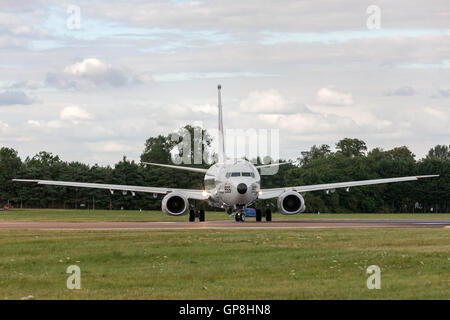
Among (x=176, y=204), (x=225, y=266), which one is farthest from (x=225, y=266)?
(x=176, y=204)

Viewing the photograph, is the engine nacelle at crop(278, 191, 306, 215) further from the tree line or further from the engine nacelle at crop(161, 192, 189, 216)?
the tree line

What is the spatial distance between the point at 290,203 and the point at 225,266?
38.0 m

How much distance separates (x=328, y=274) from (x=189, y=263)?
200 inches

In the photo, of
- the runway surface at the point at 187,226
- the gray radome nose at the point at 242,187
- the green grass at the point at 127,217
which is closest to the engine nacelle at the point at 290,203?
the gray radome nose at the point at 242,187

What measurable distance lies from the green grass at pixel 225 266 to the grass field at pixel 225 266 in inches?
1.0

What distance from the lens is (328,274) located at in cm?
2333

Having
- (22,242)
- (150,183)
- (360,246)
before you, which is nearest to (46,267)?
(22,242)

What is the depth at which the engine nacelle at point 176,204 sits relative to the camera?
2510 inches

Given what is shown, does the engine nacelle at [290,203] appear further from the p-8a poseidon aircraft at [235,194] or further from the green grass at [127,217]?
the green grass at [127,217]

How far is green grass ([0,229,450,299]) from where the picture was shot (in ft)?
65.4

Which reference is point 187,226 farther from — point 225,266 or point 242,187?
point 225,266

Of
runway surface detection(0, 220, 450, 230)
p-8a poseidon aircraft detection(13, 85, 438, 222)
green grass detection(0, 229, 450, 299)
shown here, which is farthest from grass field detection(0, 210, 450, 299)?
p-8a poseidon aircraft detection(13, 85, 438, 222)

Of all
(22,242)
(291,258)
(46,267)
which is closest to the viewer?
(46,267)
